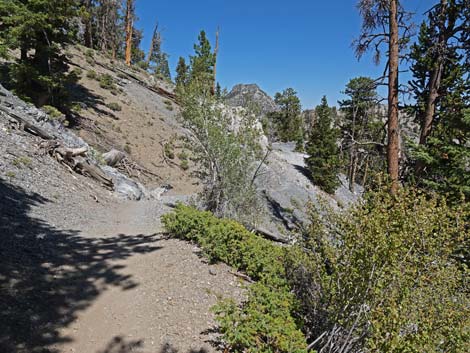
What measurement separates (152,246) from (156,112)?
906 inches

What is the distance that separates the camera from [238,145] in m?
9.61

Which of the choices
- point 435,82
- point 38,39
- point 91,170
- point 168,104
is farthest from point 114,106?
point 435,82

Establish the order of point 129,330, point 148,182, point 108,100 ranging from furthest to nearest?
point 108,100, point 148,182, point 129,330

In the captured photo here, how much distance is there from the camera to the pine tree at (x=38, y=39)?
515 inches

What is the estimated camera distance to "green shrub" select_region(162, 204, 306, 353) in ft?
Result: 10.00

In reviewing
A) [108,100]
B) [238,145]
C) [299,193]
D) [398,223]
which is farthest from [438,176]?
[108,100]

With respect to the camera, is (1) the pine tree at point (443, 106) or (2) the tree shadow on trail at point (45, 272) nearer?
(2) the tree shadow on trail at point (45, 272)

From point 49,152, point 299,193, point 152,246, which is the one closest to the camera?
point 152,246

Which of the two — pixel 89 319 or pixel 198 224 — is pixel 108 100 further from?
pixel 89 319

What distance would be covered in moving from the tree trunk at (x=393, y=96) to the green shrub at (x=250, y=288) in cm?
311

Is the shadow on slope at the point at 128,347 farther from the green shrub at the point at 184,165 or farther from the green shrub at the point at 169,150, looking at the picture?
the green shrub at the point at 169,150

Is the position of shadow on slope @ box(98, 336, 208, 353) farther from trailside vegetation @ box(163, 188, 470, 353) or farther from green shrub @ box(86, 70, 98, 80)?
green shrub @ box(86, 70, 98, 80)

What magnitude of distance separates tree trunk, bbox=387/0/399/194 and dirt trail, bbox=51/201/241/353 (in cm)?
→ 403

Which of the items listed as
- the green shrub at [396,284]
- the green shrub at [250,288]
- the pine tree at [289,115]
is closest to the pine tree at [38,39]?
the green shrub at [250,288]
